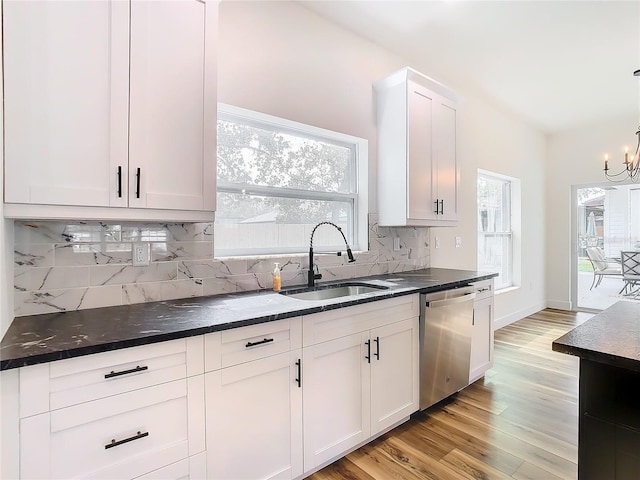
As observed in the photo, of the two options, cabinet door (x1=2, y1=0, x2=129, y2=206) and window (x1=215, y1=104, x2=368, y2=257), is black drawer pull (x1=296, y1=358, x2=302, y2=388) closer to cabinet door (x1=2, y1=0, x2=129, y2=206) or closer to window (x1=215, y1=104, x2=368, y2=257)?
window (x1=215, y1=104, x2=368, y2=257)

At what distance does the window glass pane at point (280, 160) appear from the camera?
224 centimetres

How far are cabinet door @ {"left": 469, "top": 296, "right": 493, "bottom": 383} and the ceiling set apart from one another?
2.28 meters

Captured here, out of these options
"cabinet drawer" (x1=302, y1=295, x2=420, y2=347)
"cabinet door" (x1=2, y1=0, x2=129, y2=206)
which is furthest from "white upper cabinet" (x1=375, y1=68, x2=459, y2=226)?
"cabinet door" (x1=2, y1=0, x2=129, y2=206)

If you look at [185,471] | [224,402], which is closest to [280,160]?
[224,402]

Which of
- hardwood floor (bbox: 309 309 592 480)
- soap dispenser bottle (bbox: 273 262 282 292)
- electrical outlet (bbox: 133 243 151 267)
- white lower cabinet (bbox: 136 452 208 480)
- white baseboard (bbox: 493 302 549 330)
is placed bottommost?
hardwood floor (bbox: 309 309 592 480)

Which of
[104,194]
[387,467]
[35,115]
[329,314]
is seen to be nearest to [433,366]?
[387,467]

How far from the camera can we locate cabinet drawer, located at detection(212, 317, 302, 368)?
1429mm

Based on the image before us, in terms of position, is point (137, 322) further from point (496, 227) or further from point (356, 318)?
point (496, 227)

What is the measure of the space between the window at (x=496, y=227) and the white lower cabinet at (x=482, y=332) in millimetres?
1530

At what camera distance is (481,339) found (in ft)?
9.51

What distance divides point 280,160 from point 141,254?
1176 millimetres

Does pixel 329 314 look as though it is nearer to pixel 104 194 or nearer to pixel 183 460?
pixel 183 460

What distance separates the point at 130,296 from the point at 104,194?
59 centimetres

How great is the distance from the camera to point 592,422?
43.9 inches
